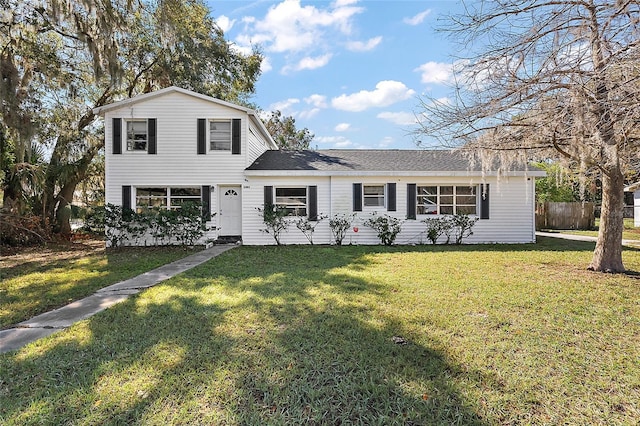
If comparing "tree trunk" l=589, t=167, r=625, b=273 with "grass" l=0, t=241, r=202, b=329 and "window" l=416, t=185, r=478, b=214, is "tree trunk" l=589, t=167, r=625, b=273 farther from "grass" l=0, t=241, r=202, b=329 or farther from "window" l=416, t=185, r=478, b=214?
"grass" l=0, t=241, r=202, b=329

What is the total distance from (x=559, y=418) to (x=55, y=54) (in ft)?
50.4

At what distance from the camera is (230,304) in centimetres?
454

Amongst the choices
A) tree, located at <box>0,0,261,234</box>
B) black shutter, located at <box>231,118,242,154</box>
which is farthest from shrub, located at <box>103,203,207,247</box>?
tree, located at <box>0,0,261,234</box>

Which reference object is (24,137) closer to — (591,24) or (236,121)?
(236,121)

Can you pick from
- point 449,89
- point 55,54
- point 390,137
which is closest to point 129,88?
point 55,54

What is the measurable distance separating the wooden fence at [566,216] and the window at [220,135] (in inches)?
647

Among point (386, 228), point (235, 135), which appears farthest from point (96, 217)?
point (386, 228)

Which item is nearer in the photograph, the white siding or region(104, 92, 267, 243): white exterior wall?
region(104, 92, 267, 243): white exterior wall

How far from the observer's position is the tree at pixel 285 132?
2941 cm

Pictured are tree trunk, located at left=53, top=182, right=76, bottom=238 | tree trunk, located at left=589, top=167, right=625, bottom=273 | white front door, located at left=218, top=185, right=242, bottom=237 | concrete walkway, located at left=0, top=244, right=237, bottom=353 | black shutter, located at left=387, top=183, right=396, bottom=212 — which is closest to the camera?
concrete walkway, located at left=0, top=244, right=237, bottom=353

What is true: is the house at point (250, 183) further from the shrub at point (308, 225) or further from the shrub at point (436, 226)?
the shrub at point (436, 226)

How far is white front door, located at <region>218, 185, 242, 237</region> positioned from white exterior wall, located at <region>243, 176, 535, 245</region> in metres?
0.49

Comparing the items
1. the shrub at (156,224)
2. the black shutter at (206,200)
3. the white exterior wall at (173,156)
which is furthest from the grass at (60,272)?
the white exterior wall at (173,156)

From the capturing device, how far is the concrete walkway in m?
3.60
